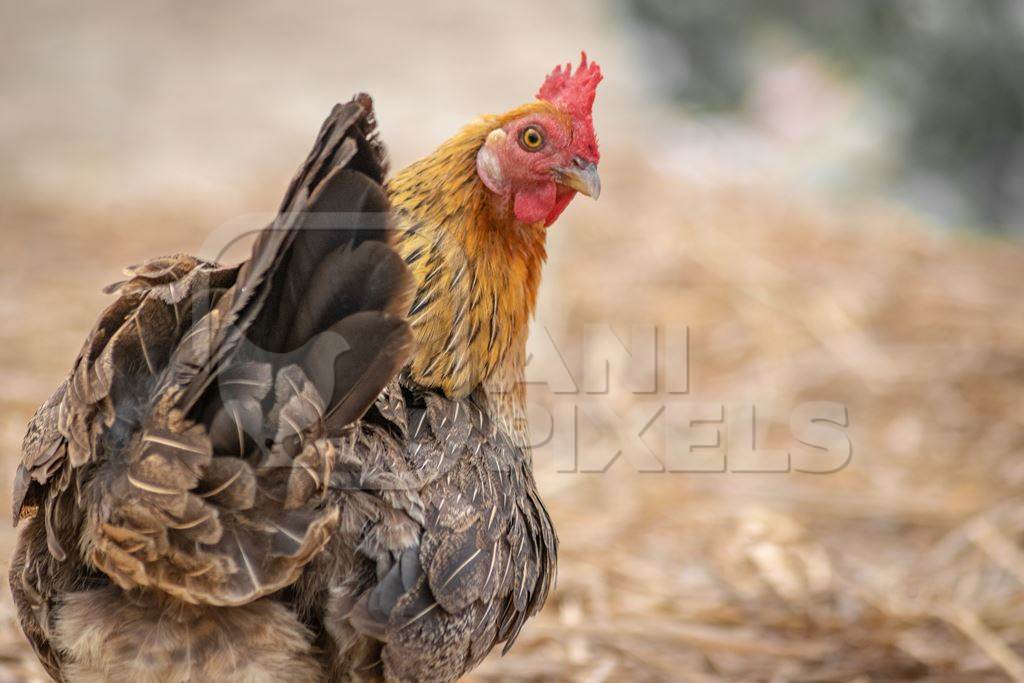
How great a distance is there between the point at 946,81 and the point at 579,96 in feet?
25.5

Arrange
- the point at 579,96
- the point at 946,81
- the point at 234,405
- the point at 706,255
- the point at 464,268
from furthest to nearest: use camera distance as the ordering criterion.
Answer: the point at 946,81 → the point at 706,255 → the point at 579,96 → the point at 464,268 → the point at 234,405

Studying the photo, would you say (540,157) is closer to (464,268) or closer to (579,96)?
(579,96)

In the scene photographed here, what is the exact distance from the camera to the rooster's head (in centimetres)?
244

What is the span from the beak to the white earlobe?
0.47 feet

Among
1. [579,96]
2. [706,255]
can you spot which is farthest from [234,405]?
[706,255]

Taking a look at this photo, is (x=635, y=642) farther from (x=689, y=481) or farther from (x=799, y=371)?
(x=799, y=371)

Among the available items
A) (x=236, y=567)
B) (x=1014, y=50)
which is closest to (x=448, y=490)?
(x=236, y=567)

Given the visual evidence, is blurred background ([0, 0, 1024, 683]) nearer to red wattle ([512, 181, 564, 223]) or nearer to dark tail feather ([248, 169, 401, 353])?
red wattle ([512, 181, 564, 223])

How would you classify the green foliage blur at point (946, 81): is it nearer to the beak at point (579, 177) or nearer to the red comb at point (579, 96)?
the red comb at point (579, 96)

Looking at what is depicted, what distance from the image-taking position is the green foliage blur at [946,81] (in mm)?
8836

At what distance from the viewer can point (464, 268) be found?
2.43 metres

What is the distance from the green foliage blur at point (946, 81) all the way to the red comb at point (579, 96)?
25.0ft

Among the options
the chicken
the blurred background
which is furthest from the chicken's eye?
the blurred background

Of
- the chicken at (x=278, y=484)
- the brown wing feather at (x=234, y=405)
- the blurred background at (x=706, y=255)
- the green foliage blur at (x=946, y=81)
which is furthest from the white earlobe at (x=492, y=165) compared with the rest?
the green foliage blur at (x=946, y=81)
